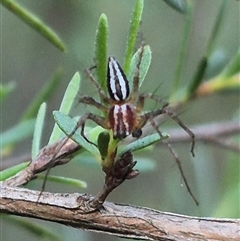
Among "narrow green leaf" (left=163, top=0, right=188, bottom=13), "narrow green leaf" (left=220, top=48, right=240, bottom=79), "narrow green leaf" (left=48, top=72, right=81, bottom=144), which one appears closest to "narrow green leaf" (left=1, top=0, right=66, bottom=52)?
"narrow green leaf" (left=48, top=72, right=81, bottom=144)

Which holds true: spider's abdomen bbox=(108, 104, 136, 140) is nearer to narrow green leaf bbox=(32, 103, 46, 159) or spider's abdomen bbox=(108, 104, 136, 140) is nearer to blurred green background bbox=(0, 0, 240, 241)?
narrow green leaf bbox=(32, 103, 46, 159)

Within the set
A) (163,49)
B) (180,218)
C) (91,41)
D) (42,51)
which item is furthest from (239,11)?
(180,218)

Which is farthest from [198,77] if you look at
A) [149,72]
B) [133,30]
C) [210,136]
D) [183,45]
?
[149,72]

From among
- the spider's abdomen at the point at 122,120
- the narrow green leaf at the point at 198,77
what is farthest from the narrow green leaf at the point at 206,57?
the spider's abdomen at the point at 122,120

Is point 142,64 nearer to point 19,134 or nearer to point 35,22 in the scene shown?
point 35,22

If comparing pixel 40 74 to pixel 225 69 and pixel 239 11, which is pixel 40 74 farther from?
pixel 225 69

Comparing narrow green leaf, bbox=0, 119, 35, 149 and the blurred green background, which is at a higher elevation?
the blurred green background
